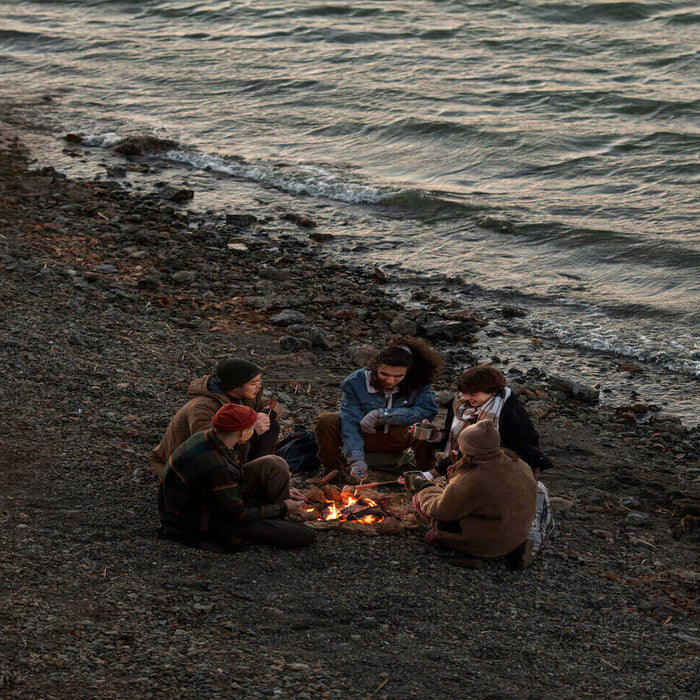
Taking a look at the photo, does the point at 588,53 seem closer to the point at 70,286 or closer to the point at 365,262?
the point at 365,262

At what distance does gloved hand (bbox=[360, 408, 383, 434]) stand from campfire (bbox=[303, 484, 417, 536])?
52cm

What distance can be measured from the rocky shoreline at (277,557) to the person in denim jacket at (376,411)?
1.02m

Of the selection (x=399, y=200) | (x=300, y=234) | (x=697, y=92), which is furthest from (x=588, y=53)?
(x=300, y=234)

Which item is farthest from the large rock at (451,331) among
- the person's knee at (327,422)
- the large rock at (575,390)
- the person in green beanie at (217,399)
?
the person in green beanie at (217,399)

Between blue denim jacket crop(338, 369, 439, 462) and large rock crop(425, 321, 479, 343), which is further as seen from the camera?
large rock crop(425, 321, 479, 343)

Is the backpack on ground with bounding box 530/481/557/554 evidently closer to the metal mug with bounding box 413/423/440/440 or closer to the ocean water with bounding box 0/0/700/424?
the metal mug with bounding box 413/423/440/440

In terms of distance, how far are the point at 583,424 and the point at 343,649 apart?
197 inches

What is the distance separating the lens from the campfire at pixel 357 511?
273 inches

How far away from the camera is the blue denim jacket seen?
767 centimetres

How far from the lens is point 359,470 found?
7539 mm

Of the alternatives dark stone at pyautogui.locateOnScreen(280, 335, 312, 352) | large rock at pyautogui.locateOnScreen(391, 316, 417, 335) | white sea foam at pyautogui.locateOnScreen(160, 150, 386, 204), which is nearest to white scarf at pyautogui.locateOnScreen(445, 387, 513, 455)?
dark stone at pyautogui.locateOnScreen(280, 335, 312, 352)

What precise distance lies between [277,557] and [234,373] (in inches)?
51.1

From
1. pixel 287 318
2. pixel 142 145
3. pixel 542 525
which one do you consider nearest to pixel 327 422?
pixel 542 525

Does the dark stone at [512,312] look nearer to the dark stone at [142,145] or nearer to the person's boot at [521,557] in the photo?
the person's boot at [521,557]
